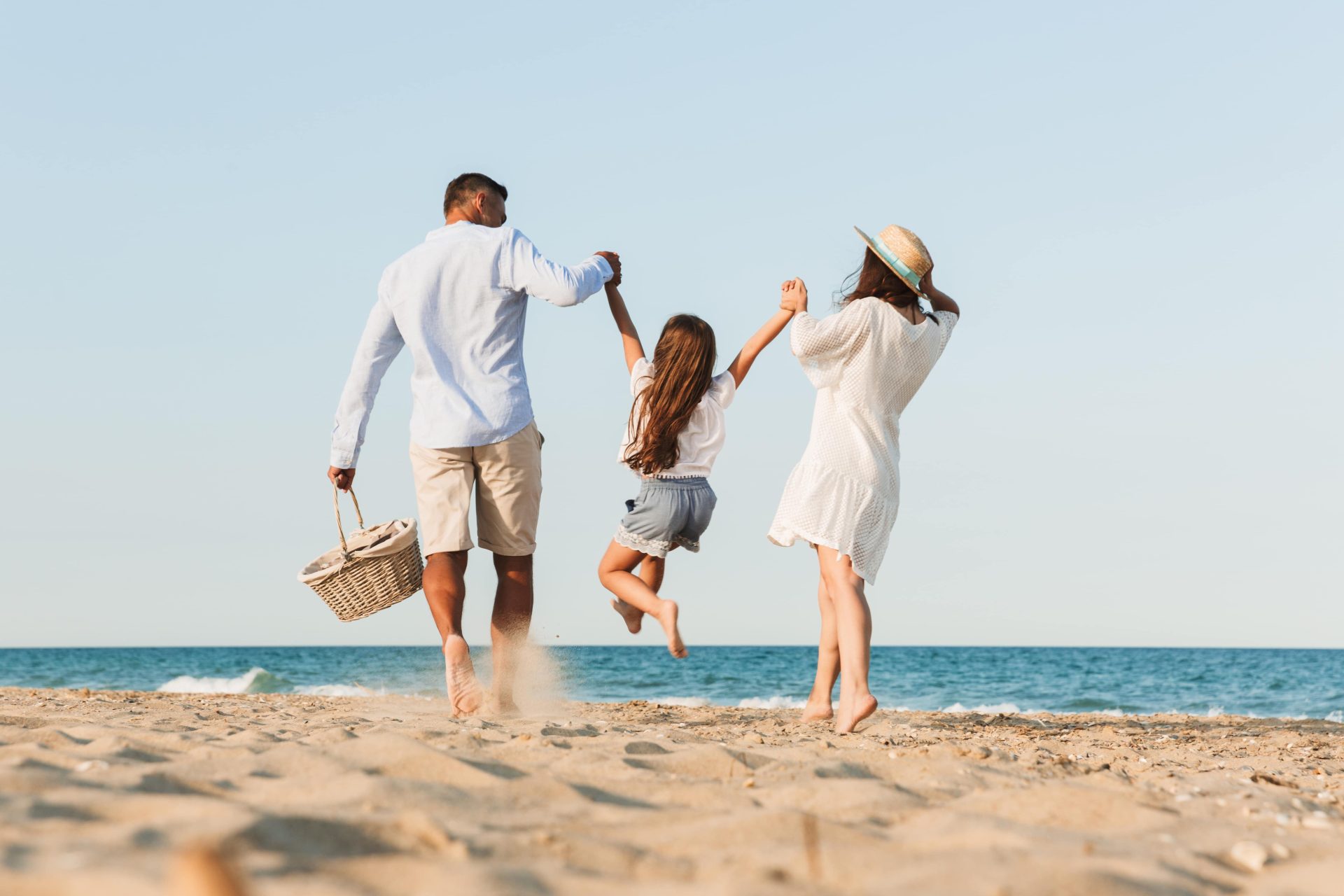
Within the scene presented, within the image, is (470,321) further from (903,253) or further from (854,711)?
(854,711)

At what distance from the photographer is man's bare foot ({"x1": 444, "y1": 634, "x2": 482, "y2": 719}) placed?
4102mm

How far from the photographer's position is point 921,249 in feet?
14.5

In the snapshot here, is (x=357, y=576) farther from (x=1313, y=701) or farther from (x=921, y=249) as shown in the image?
(x=1313, y=701)

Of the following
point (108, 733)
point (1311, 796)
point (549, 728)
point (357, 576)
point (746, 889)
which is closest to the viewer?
point (746, 889)

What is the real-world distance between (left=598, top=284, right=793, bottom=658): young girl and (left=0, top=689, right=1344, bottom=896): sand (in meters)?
1.27

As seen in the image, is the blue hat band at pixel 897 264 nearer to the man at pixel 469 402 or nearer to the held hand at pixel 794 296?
the held hand at pixel 794 296

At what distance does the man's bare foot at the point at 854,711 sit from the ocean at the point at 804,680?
180cm

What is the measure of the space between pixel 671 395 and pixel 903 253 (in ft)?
3.70

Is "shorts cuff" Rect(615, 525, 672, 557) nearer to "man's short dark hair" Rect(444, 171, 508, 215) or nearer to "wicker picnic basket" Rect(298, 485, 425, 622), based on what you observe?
"wicker picnic basket" Rect(298, 485, 425, 622)

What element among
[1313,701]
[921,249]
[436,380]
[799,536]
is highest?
[921,249]

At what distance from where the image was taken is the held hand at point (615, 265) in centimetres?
482

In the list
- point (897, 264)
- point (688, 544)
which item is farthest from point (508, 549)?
point (897, 264)

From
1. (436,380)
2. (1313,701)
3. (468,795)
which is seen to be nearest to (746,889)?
(468,795)

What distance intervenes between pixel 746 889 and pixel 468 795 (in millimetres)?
800
